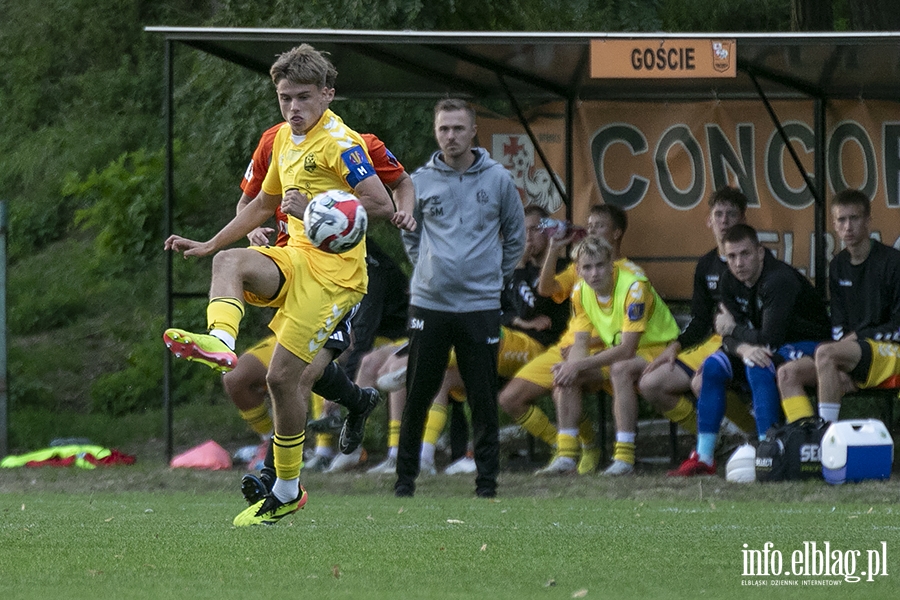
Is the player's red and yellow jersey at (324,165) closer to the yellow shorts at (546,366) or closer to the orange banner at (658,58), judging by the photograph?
the orange banner at (658,58)

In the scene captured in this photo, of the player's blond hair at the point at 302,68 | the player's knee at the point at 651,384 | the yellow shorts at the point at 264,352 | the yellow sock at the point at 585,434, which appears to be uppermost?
the player's blond hair at the point at 302,68

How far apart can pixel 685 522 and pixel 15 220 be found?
1438 centimetres

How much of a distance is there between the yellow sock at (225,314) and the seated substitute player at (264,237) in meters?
1.02

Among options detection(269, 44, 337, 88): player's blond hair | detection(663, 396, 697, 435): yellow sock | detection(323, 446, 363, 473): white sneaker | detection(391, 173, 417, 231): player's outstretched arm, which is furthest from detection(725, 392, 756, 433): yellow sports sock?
detection(269, 44, 337, 88): player's blond hair

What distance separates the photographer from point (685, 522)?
21.4ft

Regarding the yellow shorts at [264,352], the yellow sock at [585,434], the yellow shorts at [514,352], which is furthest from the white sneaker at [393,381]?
the yellow sock at [585,434]

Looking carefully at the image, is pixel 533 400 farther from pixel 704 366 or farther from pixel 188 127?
pixel 188 127

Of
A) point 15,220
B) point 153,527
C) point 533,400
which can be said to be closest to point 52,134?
point 15,220

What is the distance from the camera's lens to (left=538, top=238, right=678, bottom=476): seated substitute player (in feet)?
33.0

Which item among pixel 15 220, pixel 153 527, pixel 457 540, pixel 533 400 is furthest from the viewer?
pixel 15 220

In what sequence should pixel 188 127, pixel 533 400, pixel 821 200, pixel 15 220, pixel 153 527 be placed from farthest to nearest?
pixel 15 220
pixel 188 127
pixel 821 200
pixel 533 400
pixel 153 527

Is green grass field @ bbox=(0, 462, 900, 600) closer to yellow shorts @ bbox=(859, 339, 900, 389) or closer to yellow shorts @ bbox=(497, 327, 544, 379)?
yellow shorts @ bbox=(859, 339, 900, 389)

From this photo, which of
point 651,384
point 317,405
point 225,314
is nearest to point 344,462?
point 317,405

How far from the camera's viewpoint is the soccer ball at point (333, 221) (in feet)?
19.7
